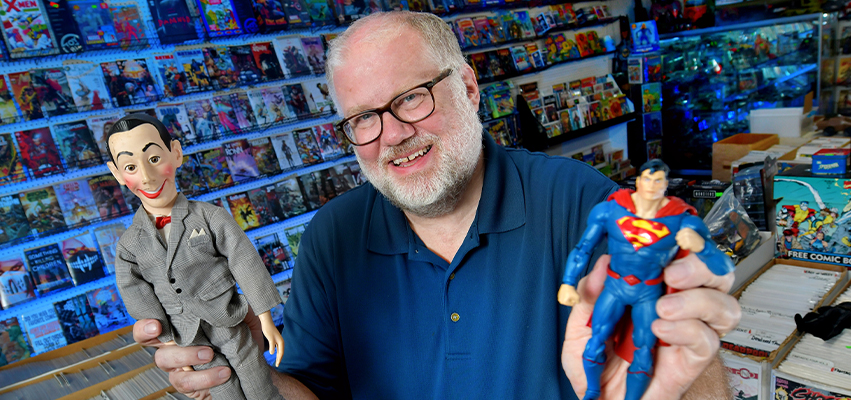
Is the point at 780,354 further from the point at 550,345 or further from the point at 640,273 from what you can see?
the point at 640,273

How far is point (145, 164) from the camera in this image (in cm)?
122

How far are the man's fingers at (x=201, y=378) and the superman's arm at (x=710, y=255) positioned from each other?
1119mm

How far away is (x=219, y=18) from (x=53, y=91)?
1010mm

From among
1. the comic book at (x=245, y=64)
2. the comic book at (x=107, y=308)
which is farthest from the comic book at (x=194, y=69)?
the comic book at (x=107, y=308)

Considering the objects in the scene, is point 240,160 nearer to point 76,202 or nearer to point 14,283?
point 76,202

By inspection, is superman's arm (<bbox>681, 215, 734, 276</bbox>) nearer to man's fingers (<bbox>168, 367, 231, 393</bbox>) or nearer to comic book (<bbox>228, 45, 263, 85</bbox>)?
man's fingers (<bbox>168, 367, 231, 393</bbox>)

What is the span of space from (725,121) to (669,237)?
6.19 metres

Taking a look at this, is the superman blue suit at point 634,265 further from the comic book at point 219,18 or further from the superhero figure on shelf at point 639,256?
the comic book at point 219,18

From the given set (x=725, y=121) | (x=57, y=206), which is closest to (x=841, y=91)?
(x=725, y=121)

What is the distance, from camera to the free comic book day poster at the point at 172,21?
116 inches

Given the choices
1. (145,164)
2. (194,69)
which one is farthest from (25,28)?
(145,164)

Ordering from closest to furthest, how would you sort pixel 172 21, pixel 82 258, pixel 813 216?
pixel 813 216
pixel 82 258
pixel 172 21

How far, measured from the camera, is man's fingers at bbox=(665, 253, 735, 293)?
822 mm

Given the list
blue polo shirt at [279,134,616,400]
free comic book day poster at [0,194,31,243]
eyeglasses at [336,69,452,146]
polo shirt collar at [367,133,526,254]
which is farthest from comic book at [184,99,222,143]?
eyeglasses at [336,69,452,146]
